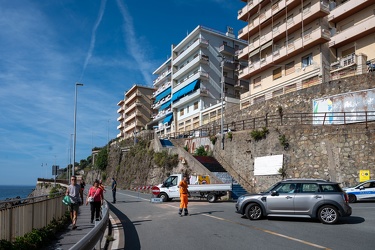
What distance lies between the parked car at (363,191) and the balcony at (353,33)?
1601cm

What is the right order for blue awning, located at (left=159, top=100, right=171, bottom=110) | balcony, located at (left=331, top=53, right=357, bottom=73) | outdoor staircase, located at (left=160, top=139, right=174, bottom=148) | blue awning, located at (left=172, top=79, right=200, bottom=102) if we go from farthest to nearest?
blue awning, located at (left=159, top=100, right=171, bottom=110), blue awning, located at (left=172, top=79, right=200, bottom=102), outdoor staircase, located at (left=160, top=139, right=174, bottom=148), balcony, located at (left=331, top=53, right=357, bottom=73)

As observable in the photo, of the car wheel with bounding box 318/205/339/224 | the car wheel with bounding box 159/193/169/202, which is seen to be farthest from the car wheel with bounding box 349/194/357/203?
the car wheel with bounding box 159/193/169/202

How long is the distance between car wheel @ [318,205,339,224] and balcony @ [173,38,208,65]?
45.6 m

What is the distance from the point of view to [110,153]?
2657 inches

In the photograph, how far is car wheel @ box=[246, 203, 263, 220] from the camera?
13289 millimetres

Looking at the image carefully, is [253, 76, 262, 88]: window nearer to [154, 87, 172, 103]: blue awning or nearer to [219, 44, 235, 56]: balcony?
[219, 44, 235, 56]: balcony

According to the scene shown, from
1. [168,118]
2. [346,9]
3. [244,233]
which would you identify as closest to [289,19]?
[346,9]

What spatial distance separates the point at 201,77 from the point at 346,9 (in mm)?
25713

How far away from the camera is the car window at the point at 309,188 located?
12664 millimetres

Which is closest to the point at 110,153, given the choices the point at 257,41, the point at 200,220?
the point at 257,41

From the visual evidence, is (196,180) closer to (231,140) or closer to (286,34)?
(231,140)

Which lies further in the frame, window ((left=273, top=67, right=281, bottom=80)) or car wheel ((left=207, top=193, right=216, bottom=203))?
window ((left=273, top=67, right=281, bottom=80))

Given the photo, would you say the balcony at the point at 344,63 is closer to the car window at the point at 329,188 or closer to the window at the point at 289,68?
the window at the point at 289,68

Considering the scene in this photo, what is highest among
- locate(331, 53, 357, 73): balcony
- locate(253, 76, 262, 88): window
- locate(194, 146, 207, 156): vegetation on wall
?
locate(253, 76, 262, 88): window
